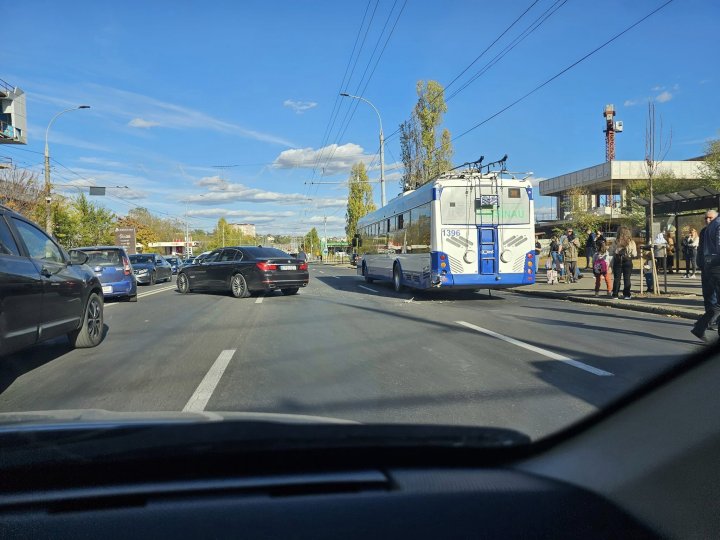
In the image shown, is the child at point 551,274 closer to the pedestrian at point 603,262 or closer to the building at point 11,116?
the pedestrian at point 603,262

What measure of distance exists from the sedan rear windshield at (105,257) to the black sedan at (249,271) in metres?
2.94

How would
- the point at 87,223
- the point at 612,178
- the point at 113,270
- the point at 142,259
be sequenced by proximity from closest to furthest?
the point at 113,270
the point at 142,259
the point at 87,223
the point at 612,178

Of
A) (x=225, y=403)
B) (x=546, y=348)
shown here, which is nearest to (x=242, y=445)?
(x=225, y=403)

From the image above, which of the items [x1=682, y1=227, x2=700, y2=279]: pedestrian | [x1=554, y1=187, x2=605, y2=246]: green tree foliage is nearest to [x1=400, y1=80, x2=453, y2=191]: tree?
[x1=554, y1=187, x2=605, y2=246]: green tree foliage

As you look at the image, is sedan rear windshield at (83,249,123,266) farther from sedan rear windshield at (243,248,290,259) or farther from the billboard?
the billboard

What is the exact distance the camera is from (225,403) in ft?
16.1

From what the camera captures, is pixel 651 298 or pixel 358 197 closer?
pixel 651 298

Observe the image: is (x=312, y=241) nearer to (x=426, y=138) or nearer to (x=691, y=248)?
(x=426, y=138)

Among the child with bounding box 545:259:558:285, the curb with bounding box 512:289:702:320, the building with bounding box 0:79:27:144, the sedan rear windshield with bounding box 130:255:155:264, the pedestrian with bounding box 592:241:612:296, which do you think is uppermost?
the building with bounding box 0:79:27:144

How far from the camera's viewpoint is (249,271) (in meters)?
16.4

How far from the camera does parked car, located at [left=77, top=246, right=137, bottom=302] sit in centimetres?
1489

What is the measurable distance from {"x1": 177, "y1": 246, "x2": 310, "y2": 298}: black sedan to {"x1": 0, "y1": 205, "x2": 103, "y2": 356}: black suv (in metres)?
7.90

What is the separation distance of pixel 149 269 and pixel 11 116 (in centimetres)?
2946

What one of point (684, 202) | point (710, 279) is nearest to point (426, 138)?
point (684, 202)
